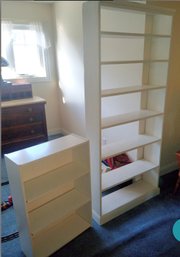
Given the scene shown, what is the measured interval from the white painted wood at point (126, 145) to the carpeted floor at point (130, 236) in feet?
2.16

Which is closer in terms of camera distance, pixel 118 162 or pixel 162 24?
pixel 162 24

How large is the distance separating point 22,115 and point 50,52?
4.38 feet

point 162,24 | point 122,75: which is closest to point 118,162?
point 122,75

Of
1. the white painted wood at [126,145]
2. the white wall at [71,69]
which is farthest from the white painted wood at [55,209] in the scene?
the white wall at [71,69]

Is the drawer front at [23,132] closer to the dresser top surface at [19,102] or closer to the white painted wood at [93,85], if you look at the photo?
the dresser top surface at [19,102]

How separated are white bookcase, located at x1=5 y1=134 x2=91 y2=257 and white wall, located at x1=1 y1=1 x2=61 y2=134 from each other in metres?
2.29

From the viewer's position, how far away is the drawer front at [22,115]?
2.96 m

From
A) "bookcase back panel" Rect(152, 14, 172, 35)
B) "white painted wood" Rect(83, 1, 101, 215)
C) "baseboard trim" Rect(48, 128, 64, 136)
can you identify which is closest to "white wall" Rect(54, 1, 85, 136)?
"baseboard trim" Rect(48, 128, 64, 136)

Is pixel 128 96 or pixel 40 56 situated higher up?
pixel 40 56

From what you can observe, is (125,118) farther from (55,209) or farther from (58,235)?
(58,235)

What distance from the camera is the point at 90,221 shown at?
1890mm

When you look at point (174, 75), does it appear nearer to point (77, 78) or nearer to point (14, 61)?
point (77, 78)

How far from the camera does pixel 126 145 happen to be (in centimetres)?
200

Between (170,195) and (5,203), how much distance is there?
5.79 feet
